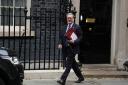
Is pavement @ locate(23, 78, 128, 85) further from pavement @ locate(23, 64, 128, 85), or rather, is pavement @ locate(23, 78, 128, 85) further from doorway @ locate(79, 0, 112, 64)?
doorway @ locate(79, 0, 112, 64)

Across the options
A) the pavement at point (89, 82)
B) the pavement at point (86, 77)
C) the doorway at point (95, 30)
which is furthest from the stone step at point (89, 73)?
the doorway at point (95, 30)

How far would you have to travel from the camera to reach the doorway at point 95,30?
45.9 ft

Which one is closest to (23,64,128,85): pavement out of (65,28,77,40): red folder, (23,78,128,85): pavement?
(23,78,128,85): pavement

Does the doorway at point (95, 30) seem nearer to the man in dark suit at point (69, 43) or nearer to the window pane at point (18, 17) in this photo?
the window pane at point (18, 17)

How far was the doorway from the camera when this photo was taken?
13992 mm

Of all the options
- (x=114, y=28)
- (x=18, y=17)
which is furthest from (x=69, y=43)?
(x=114, y=28)

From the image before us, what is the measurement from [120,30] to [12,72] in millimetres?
5140

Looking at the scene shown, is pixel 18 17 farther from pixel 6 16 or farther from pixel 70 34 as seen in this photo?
pixel 70 34

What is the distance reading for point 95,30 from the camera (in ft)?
46.1

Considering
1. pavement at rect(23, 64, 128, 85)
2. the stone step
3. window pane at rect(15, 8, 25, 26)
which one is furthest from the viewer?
window pane at rect(15, 8, 25, 26)

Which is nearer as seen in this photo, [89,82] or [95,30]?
[89,82]

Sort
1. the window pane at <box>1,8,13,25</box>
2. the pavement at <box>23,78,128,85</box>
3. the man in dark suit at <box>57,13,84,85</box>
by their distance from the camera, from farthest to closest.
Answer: the window pane at <box>1,8,13,25</box>
the pavement at <box>23,78,128,85</box>
the man in dark suit at <box>57,13,84,85</box>

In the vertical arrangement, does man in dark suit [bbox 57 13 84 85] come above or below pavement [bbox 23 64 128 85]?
above

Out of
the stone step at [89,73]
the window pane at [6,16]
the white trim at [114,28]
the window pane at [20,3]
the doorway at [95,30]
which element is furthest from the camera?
the doorway at [95,30]
